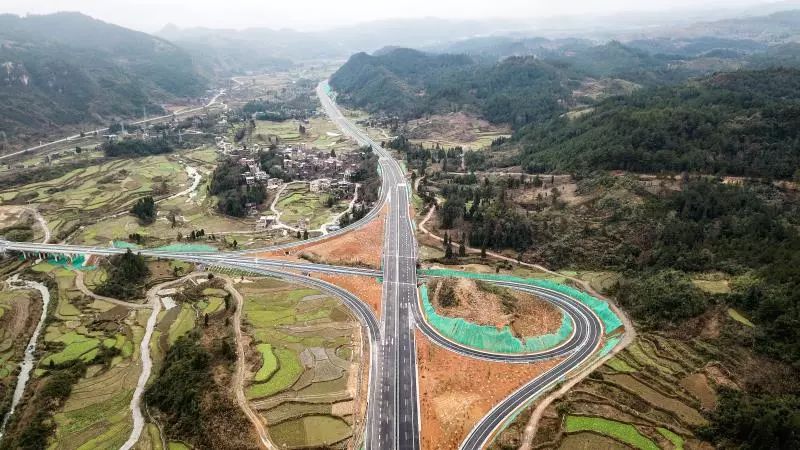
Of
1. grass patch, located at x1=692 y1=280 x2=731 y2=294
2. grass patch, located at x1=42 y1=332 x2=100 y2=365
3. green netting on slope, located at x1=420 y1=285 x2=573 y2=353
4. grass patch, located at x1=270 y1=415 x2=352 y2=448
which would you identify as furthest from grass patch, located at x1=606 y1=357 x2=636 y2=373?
grass patch, located at x1=42 y1=332 x2=100 y2=365

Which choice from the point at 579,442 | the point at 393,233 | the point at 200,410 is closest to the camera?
the point at 579,442

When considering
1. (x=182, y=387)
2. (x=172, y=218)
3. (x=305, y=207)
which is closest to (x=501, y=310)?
(x=182, y=387)

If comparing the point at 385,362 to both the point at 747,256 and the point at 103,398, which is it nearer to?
the point at 103,398

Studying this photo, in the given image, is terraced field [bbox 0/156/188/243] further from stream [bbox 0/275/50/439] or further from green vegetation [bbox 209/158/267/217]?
stream [bbox 0/275/50/439]

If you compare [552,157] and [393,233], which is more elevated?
[552,157]

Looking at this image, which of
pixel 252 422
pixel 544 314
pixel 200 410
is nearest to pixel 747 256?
pixel 544 314

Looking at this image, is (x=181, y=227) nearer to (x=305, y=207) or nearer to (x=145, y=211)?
(x=145, y=211)
